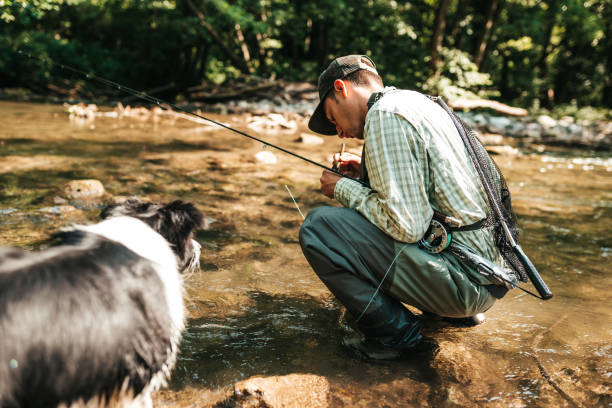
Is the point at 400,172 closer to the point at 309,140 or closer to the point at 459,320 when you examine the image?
the point at 459,320

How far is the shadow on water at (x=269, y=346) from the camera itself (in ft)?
7.46

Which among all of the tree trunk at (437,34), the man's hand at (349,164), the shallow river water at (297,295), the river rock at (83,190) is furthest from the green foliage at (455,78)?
the man's hand at (349,164)

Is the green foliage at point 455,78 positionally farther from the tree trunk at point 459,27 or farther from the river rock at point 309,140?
the river rock at point 309,140

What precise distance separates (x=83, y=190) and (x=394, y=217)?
3832 millimetres

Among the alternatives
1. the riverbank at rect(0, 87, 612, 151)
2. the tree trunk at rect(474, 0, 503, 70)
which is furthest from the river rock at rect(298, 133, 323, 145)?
the tree trunk at rect(474, 0, 503, 70)

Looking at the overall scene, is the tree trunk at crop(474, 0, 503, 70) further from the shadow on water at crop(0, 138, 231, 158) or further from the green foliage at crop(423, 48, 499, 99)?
the shadow on water at crop(0, 138, 231, 158)

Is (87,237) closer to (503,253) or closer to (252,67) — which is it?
(503,253)

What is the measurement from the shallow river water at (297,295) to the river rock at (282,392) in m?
0.06

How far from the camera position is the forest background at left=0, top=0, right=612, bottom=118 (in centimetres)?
1677

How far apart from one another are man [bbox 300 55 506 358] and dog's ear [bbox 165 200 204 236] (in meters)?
0.55

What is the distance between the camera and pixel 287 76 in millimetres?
18953

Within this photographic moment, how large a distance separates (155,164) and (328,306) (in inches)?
180

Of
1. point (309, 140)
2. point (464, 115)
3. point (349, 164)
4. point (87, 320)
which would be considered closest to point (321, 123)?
point (349, 164)

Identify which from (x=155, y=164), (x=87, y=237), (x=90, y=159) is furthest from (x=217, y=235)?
(x=90, y=159)
